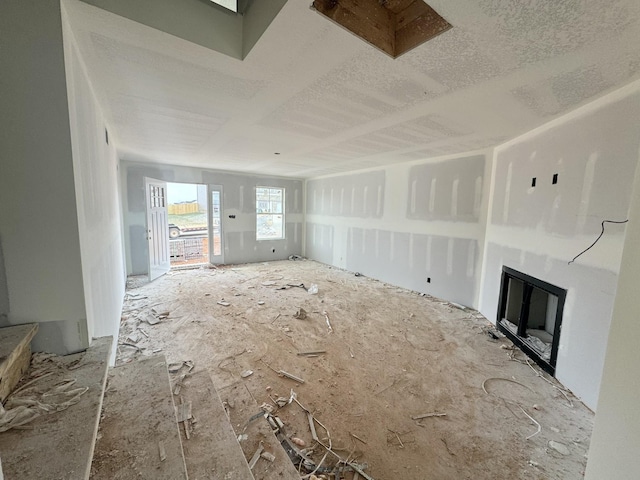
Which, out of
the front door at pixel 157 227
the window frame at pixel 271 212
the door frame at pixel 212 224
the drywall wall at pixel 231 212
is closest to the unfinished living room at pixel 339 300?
the front door at pixel 157 227

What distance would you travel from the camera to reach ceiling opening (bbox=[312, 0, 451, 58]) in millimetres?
1287

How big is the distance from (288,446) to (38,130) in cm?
223

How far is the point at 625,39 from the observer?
1.35 metres

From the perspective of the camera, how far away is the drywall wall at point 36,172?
112 cm

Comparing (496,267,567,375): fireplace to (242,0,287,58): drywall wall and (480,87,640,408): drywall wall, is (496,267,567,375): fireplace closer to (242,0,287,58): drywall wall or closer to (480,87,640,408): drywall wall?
(480,87,640,408): drywall wall

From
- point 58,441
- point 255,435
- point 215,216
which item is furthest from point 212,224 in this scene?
point 58,441

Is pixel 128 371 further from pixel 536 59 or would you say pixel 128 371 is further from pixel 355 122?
pixel 536 59

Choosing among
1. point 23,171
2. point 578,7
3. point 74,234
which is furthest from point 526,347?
point 23,171

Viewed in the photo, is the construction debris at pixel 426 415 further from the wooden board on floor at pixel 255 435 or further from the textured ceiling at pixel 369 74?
the textured ceiling at pixel 369 74

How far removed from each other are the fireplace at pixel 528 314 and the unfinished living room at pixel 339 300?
0.03 meters

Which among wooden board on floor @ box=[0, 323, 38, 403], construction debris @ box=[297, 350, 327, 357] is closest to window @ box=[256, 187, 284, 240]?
construction debris @ box=[297, 350, 327, 357]

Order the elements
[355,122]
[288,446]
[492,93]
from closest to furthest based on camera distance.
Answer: [288,446]
[492,93]
[355,122]

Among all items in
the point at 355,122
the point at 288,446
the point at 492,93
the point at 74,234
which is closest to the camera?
the point at 74,234

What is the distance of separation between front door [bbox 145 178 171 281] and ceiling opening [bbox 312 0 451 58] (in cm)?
534
